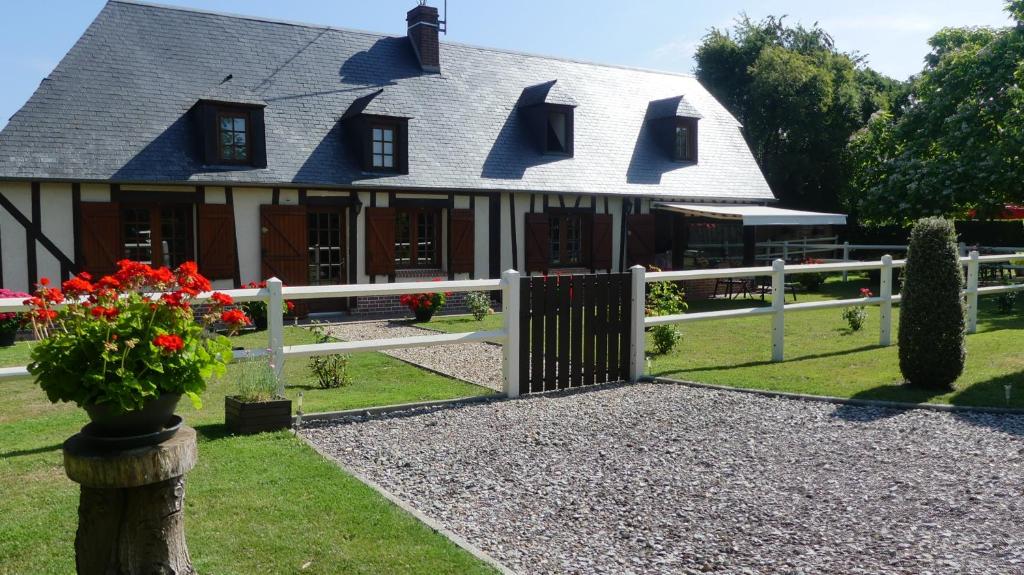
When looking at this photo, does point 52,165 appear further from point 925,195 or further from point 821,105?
point 821,105

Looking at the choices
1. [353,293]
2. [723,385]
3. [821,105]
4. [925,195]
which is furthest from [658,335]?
[821,105]

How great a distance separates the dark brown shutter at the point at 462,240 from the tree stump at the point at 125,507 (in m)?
13.4

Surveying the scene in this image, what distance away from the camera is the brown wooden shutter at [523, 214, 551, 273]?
1747 centimetres

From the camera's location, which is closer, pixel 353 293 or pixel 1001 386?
pixel 353 293

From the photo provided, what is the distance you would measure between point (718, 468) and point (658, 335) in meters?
5.24

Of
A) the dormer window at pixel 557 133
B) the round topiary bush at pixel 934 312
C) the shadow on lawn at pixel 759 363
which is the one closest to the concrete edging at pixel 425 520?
the shadow on lawn at pixel 759 363

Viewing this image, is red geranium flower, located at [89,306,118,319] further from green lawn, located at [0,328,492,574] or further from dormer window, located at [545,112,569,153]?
dormer window, located at [545,112,569,153]

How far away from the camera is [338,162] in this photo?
616 inches

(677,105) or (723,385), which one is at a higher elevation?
(677,105)

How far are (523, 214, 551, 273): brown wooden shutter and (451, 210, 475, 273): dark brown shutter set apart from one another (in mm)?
1243

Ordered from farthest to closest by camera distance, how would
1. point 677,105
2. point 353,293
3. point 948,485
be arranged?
point 677,105 → point 353,293 → point 948,485

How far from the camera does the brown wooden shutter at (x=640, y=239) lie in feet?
61.9

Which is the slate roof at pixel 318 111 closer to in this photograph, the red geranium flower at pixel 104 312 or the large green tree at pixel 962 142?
the large green tree at pixel 962 142

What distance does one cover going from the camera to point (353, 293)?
23.2ft
